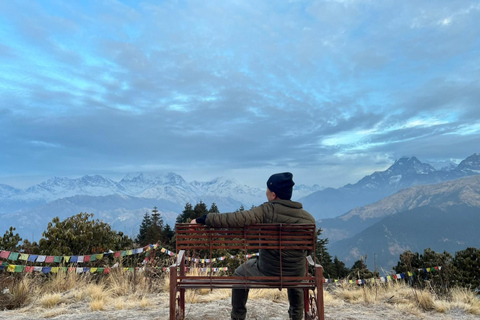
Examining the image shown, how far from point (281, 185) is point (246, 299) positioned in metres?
1.43

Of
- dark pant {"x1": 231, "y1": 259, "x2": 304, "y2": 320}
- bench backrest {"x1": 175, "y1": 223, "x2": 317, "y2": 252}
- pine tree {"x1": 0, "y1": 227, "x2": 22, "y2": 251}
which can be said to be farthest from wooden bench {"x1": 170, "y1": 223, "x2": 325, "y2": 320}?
pine tree {"x1": 0, "y1": 227, "x2": 22, "y2": 251}

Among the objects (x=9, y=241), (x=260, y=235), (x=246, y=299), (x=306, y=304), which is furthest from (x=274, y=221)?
(x=9, y=241)

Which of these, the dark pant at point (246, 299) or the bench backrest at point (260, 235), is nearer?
the bench backrest at point (260, 235)

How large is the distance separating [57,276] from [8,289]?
3.68 feet

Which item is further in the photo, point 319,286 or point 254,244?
point 254,244

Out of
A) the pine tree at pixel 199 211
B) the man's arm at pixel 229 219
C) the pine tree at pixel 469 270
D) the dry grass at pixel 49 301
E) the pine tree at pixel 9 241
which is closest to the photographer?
the man's arm at pixel 229 219

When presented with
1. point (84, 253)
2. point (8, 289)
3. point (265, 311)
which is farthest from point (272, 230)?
point (84, 253)

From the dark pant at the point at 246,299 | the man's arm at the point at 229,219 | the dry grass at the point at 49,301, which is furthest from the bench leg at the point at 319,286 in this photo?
the dry grass at the point at 49,301

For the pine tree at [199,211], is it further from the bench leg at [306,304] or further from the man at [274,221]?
the man at [274,221]

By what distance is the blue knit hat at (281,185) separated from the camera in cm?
443

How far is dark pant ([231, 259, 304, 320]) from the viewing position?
14.6 ft

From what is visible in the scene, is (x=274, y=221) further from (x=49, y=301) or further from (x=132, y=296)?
(x=49, y=301)

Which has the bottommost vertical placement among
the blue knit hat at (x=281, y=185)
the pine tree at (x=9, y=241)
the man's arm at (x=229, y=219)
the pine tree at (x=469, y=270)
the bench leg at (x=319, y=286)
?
the pine tree at (x=469, y=270)

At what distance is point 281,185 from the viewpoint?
14.5 feet
